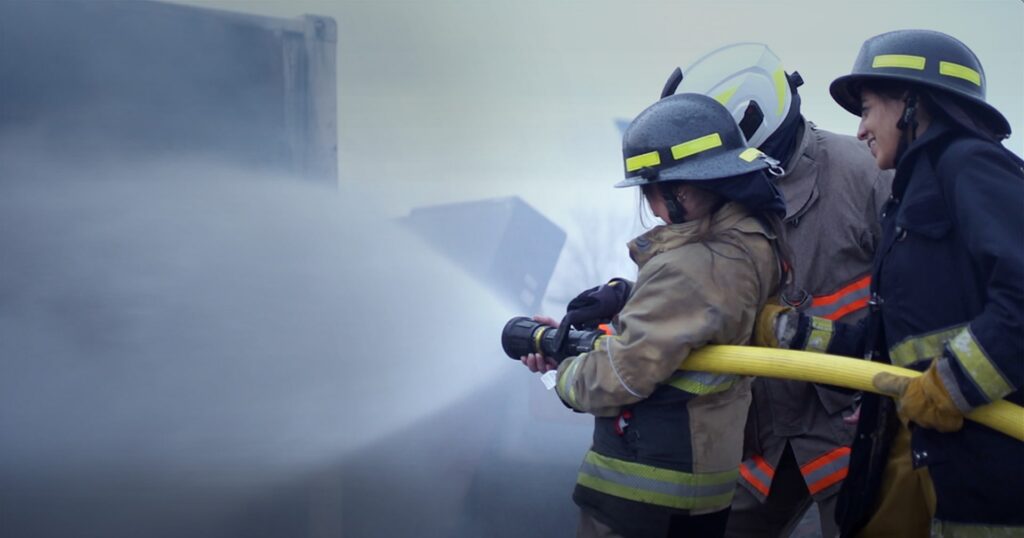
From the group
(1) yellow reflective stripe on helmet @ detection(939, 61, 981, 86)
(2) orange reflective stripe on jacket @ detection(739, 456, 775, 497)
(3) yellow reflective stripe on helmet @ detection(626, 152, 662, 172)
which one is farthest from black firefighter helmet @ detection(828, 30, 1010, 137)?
(2) orange reflective stripe on jacket @ detection(739, 456, 775, 497)

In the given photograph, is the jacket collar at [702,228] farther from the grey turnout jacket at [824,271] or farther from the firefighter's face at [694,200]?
the grey turnout jacket at [824,271]

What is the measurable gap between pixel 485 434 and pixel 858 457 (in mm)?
978

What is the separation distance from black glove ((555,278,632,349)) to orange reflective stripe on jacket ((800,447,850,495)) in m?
0.60

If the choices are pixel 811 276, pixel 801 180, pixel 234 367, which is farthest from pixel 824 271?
pixel 234 367

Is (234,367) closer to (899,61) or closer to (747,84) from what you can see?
(747,84)

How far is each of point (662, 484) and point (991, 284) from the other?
2.37 feet

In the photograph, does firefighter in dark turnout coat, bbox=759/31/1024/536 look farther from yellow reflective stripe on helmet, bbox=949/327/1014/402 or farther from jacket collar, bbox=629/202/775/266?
jacket collar, bbox=629/202/775/266

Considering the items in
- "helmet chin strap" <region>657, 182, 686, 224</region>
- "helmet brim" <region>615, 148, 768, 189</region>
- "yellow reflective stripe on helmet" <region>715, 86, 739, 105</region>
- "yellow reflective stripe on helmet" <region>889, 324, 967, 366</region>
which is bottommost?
"yellow reflective stripe on helmet" <region>889, 324, 967, 366</region>

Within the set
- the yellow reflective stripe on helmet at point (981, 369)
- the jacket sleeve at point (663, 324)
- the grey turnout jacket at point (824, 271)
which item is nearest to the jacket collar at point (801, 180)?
the grey turnout jacket at point (824, 271)

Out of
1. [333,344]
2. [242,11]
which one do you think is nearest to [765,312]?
[333,344]

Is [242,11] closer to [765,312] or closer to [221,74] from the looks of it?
[221,74]

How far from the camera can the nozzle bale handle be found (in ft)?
7.00

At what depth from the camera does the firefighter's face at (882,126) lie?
1.94 meters

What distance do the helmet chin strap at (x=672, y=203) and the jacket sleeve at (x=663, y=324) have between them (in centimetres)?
10
